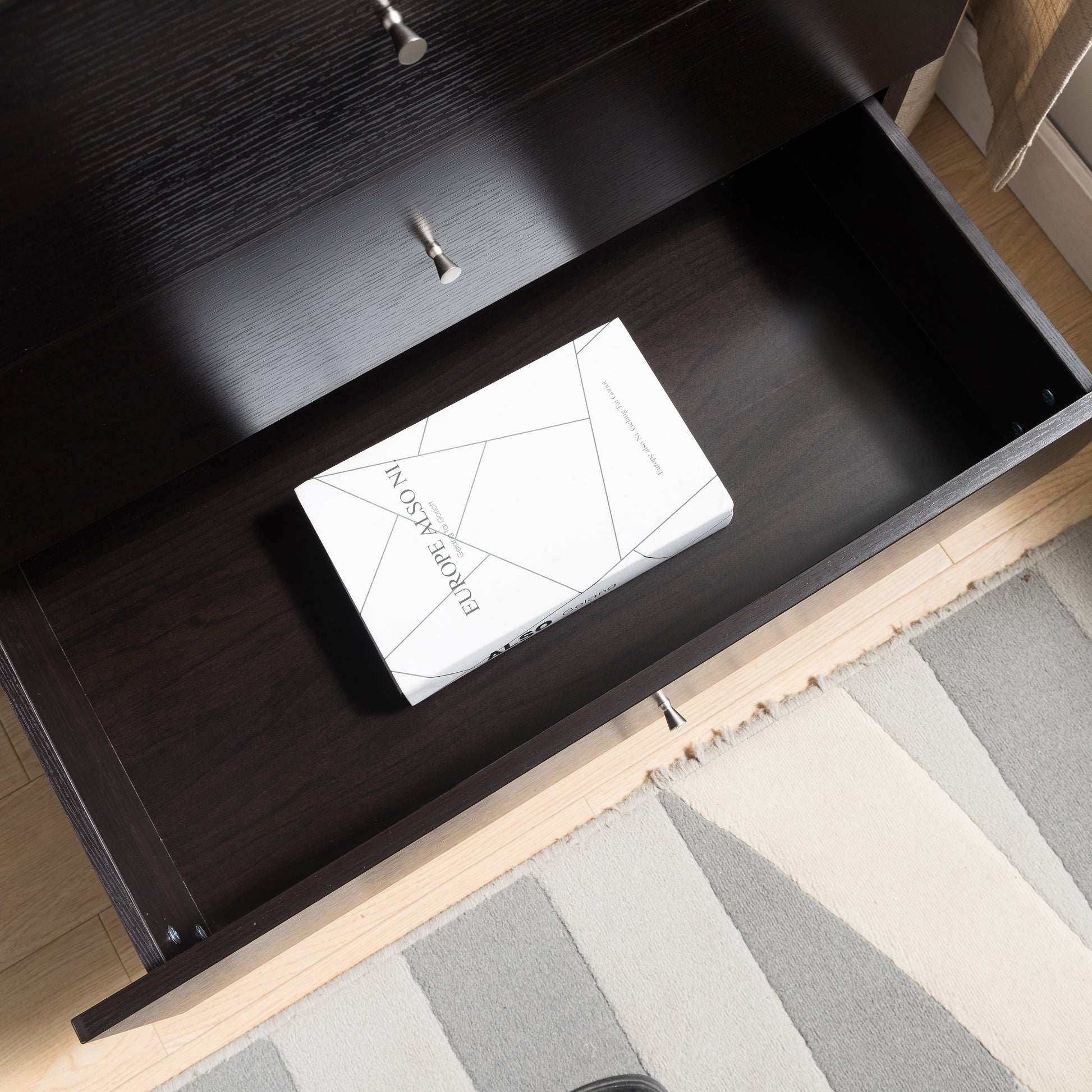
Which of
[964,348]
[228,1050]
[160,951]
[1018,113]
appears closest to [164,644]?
[160,951]

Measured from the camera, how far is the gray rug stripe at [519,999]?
3.00ft

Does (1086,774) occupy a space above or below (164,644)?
below

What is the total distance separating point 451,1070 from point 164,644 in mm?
476

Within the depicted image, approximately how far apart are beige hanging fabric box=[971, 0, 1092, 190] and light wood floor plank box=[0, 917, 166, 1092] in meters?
1.03

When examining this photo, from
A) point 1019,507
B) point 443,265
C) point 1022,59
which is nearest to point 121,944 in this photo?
point 443,265

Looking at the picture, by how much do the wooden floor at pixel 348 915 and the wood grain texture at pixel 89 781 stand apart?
0.26 m

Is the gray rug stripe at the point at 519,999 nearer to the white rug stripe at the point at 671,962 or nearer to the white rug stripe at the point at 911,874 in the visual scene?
the white rug stripe at the point at 671,962

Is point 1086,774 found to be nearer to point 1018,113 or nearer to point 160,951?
point 1018,113

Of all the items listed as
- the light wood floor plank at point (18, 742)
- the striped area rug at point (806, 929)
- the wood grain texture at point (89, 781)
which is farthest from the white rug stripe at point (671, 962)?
the light wood floor plank at point (18, 742)

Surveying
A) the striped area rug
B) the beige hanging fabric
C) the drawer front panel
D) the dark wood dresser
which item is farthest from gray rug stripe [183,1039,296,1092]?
the beige hanging fabric

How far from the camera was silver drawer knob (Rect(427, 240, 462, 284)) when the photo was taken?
57 cm

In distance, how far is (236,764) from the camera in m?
0.73

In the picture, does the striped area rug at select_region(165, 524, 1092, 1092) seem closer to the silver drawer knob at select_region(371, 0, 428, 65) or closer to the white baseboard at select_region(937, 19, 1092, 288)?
the white baseboard at select_region(937, 19, 1092, 288)

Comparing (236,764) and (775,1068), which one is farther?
(775,1068)
